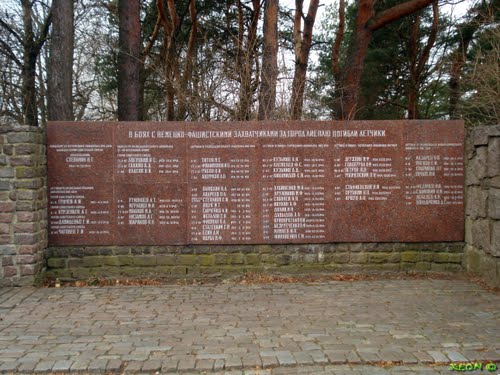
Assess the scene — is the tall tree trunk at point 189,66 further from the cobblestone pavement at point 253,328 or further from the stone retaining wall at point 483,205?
the stone retaining wall at point 483,205

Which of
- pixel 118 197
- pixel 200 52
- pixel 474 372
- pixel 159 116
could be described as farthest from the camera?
pixel 159 116

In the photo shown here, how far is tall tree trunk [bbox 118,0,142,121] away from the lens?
12070 millimetres

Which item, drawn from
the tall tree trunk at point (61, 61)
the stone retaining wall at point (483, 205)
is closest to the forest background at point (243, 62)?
the tall tree trunk at point (61, 61)

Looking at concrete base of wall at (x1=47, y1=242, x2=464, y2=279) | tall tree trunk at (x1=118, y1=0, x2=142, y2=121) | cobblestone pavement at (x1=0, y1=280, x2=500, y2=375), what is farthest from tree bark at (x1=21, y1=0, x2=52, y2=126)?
cobblestone pavement at (x1=0, y1=280, x2=500, y2=375)

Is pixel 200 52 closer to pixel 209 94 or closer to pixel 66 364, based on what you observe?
pixel 209 94

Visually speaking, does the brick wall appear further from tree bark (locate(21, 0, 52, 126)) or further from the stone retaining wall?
tree bark (locate(21, 0, 52, 126))

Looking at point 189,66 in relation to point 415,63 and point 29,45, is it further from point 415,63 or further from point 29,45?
point 415,63

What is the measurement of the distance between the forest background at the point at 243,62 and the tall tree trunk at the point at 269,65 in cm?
3

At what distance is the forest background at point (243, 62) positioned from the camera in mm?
10758

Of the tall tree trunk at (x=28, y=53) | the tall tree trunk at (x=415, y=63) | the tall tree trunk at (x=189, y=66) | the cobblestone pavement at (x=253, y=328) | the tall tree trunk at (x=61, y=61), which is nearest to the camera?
the cobblestone pavement at (x=253, y=328)

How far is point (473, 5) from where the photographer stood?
51.0 feet

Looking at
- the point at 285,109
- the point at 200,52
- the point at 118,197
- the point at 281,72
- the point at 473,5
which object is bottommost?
the point at 118,197

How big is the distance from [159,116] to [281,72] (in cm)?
735

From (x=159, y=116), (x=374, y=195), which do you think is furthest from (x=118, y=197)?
(x=159, y=116)
